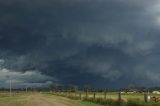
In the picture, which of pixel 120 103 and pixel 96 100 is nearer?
pixel 120 103

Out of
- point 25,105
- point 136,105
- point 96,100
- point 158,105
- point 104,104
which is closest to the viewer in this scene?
point 158,105

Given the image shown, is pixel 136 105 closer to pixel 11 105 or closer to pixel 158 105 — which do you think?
pixel 158 105

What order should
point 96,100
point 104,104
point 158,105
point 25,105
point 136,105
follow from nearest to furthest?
point 158,105 < point 136,105 < point 25,105 < point 104,104 < point 96,100

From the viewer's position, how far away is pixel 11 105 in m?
37.6

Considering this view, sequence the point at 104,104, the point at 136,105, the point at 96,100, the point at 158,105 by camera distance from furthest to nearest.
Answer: the point at 96,100, the point at 104,104, the point at 136,105, the point at 158,105

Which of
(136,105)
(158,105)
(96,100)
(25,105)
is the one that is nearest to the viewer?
(158,105)

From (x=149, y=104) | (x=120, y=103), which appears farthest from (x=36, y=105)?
(x=149, y=104)

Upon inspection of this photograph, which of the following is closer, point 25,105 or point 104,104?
point 25,105

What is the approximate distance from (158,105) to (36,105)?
1269 centimetres

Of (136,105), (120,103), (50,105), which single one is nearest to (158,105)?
(136,105)

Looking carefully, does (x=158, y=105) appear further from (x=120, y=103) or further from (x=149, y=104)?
(x=120, y=103)

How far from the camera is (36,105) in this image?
37.0 meters

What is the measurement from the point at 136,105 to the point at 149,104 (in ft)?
9.84

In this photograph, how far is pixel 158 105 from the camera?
3078 cm
